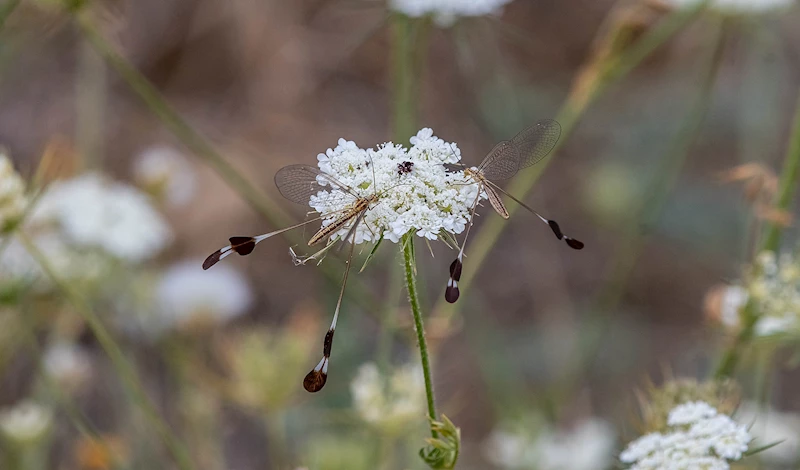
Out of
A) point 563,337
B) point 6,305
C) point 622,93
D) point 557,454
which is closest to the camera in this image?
point 6,305

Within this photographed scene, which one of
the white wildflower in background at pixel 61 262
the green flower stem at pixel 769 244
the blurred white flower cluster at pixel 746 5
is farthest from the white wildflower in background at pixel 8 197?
the blurred white flower cluster at pixel 746 5

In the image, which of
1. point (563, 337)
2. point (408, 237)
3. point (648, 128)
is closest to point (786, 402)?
point (563, 337)

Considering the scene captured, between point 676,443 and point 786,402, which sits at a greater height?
point 786,402

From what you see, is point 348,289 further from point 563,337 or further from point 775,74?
point 775,74

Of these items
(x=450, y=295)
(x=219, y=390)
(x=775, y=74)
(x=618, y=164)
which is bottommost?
(x=450, y=295)

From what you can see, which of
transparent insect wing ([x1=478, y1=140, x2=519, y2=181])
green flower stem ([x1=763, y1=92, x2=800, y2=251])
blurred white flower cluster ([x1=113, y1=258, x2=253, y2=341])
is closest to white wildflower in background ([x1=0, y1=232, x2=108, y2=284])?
blurred white flower cluster ([x1=113, y1=258, x2=253, y2=341])

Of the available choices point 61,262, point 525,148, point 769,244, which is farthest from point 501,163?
point 61,262
